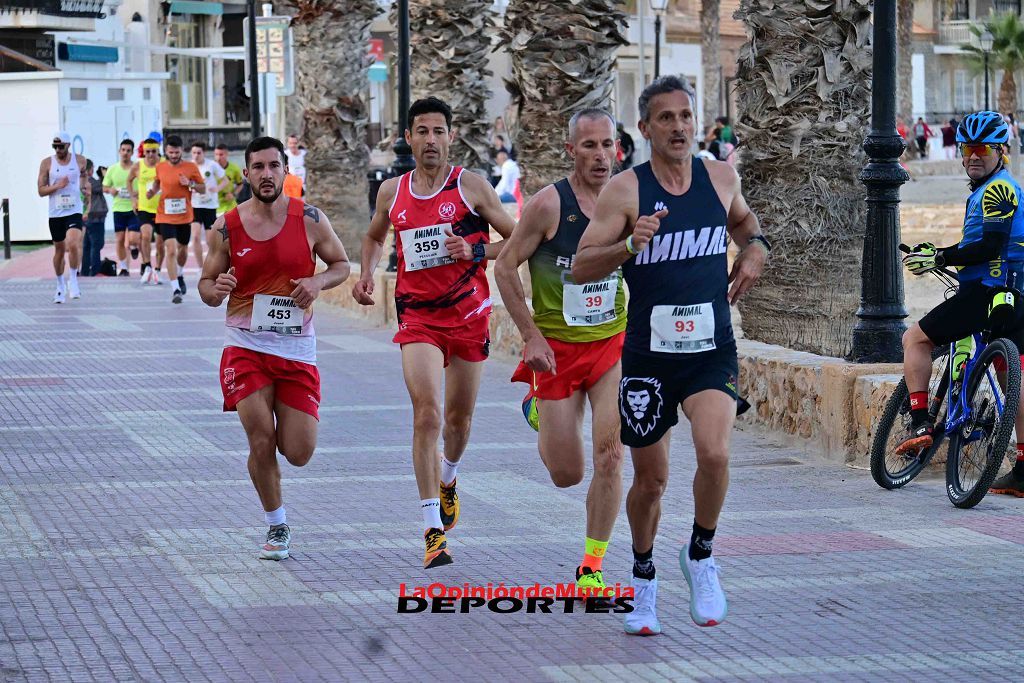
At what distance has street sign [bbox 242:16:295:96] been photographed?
86.1ft

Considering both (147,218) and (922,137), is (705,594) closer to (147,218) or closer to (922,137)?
(147,218)

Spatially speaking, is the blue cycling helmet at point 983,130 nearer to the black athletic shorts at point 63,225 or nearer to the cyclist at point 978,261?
the cyclist at point 978,261

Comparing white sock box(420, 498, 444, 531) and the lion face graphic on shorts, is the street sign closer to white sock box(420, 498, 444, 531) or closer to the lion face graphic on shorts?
white sock box(420, 498, 444, 531)

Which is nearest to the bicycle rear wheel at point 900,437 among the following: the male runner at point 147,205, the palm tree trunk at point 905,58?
the male runner at point 147,205

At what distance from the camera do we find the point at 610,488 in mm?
6574

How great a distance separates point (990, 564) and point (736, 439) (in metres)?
3.66

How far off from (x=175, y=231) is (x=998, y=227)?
13.9 metres

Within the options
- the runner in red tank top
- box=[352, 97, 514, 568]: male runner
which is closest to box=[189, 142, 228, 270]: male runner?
box=[352, 97, 514, 568]: male runner

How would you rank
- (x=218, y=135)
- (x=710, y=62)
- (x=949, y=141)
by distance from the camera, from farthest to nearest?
(x=710, y=62), (x=949, y=141), (x=218, y=135)

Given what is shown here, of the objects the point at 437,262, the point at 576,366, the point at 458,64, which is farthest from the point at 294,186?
the point at 576,366

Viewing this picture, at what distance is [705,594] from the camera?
6.04 metres

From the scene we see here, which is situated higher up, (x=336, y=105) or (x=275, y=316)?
(x=336, y=105)

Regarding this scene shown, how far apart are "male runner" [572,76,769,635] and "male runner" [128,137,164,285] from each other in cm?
1604

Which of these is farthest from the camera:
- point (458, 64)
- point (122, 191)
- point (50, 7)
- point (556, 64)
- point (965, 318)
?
point (50, 7)
